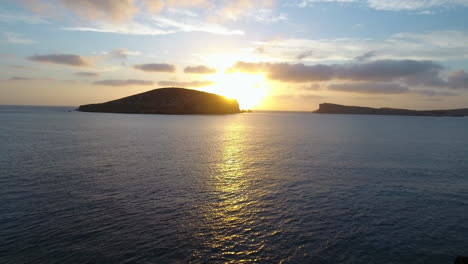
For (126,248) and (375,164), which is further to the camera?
(375,164)

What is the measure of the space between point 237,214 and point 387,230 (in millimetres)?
14430

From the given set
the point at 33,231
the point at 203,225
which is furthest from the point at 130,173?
the point at 203,225

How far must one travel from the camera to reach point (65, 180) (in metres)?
36.8

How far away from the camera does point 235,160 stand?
57.0m

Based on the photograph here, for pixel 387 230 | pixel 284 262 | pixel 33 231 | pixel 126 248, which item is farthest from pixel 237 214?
pixel 33 231

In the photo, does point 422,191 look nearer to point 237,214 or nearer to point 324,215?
point 324,215

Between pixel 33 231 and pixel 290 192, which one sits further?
pixel 290 192

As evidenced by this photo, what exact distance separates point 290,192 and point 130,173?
26114mm

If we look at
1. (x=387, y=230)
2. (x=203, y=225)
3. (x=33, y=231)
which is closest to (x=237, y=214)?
(x=203, y=225)

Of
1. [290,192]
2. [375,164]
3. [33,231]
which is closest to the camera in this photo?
[33,231]

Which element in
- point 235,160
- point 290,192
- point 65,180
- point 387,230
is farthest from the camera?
Result: point 235,160

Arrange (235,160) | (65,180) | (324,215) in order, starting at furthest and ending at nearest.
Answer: (235,160)
(65,180)
(324,215)

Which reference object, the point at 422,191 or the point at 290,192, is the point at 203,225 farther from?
the point at 422,191

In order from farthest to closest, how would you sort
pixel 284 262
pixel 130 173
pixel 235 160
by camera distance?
pixel 235 160, pixel 130 173, pixel 284 262
